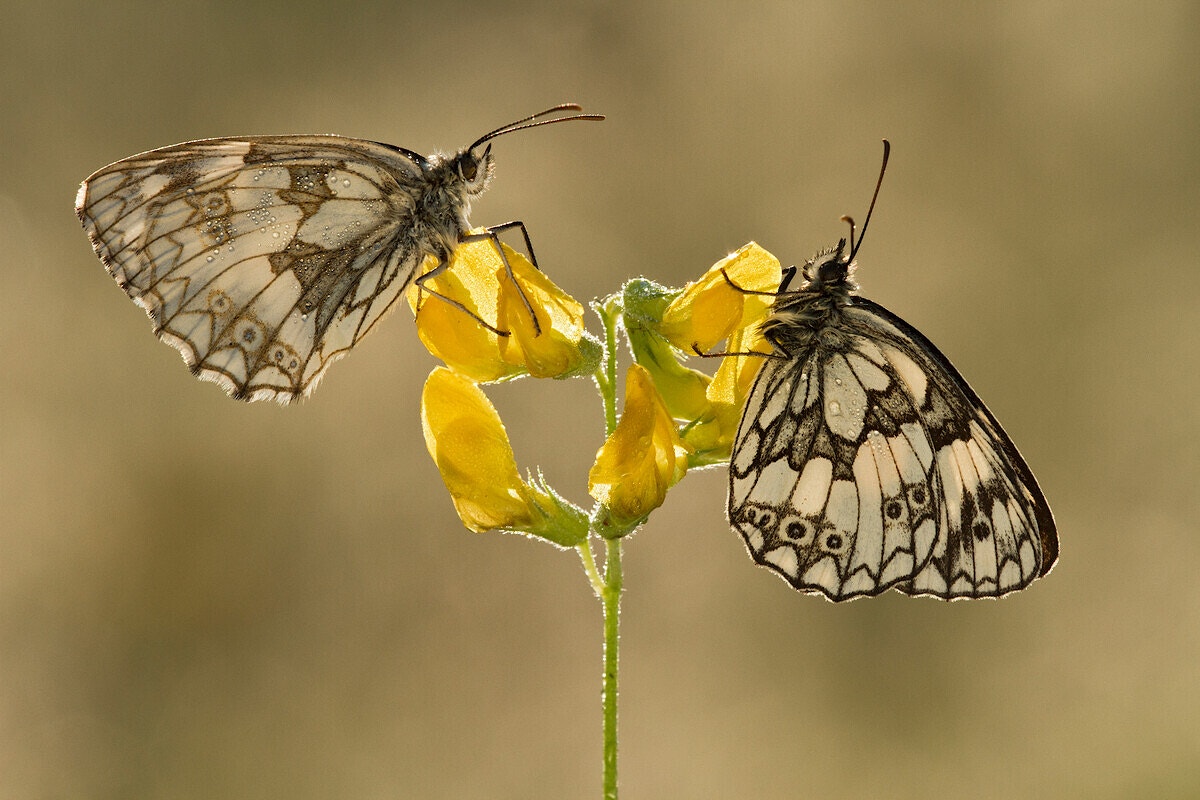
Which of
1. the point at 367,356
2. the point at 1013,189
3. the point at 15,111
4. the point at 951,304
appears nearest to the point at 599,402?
the point at 367,356

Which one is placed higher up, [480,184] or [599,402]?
[599,402]

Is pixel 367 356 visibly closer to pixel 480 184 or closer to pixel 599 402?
pixel 599 402

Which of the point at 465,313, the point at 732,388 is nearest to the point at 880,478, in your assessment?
the point at 732,388

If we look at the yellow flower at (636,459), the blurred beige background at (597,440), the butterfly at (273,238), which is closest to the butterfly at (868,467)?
the yellow flower at (636,459)

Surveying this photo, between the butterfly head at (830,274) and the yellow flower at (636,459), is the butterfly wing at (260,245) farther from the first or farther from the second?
the butterfly head at (830,274)

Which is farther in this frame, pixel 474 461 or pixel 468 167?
pixel 468 167

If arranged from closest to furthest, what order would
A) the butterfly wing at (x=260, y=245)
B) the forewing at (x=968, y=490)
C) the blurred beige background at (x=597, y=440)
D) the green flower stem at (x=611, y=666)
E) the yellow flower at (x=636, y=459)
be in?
the green flower stem at (x=611, y=666) < the yellow flower at (x=636, y=459) < the forewing at (x=968, y=490) < the butterfly wing at (x=260, y=245) < the blurred beige background at (x=597, y=440)

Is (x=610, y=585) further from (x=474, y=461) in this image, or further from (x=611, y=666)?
(x=474, y=461)
